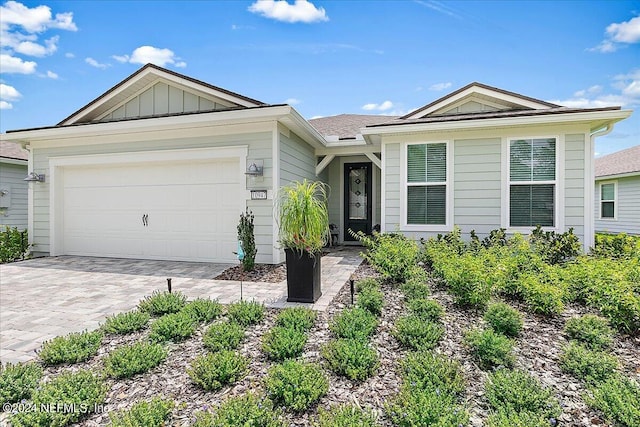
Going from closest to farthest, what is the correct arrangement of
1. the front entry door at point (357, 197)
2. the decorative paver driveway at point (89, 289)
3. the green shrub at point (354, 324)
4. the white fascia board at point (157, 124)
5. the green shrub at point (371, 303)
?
the green shrub at point (354, 324)
the decorative paver driveway at point (89, 289)
the green shrub at point (371, 303)
the white fascia board at point (157, 124)
the front entry door at point (357, 197)

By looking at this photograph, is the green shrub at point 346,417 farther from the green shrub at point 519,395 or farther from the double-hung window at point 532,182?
the double-hung window at point 532,182

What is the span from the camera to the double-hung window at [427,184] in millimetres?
7094

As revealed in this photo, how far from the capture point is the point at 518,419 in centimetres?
207

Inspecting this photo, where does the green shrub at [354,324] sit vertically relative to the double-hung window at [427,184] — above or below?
below

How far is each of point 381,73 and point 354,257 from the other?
5.90 meters

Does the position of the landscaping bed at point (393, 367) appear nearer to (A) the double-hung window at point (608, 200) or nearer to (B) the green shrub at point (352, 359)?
(B) the green shrub at point (352, 359)

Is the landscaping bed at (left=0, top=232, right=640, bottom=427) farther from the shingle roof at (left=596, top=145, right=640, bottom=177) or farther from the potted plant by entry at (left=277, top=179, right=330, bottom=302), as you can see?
the shingle roof at (left=596, top=145, right=640, bottom=177)

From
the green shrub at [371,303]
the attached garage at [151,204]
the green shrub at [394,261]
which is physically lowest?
the green shrub at [371,303]

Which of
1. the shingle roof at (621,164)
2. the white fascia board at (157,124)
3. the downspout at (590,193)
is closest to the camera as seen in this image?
the downspout at (590,193)

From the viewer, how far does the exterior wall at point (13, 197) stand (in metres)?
9.99

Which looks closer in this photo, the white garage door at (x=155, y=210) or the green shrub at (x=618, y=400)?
the green shrub at (x=618, y=400)

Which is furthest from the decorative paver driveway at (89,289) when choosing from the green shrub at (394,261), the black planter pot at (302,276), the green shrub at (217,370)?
the green shrub at (217,370)

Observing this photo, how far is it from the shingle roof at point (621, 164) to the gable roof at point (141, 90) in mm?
13650

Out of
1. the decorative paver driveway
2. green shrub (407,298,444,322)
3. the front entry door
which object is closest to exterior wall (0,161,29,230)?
the decorative paver driveway
